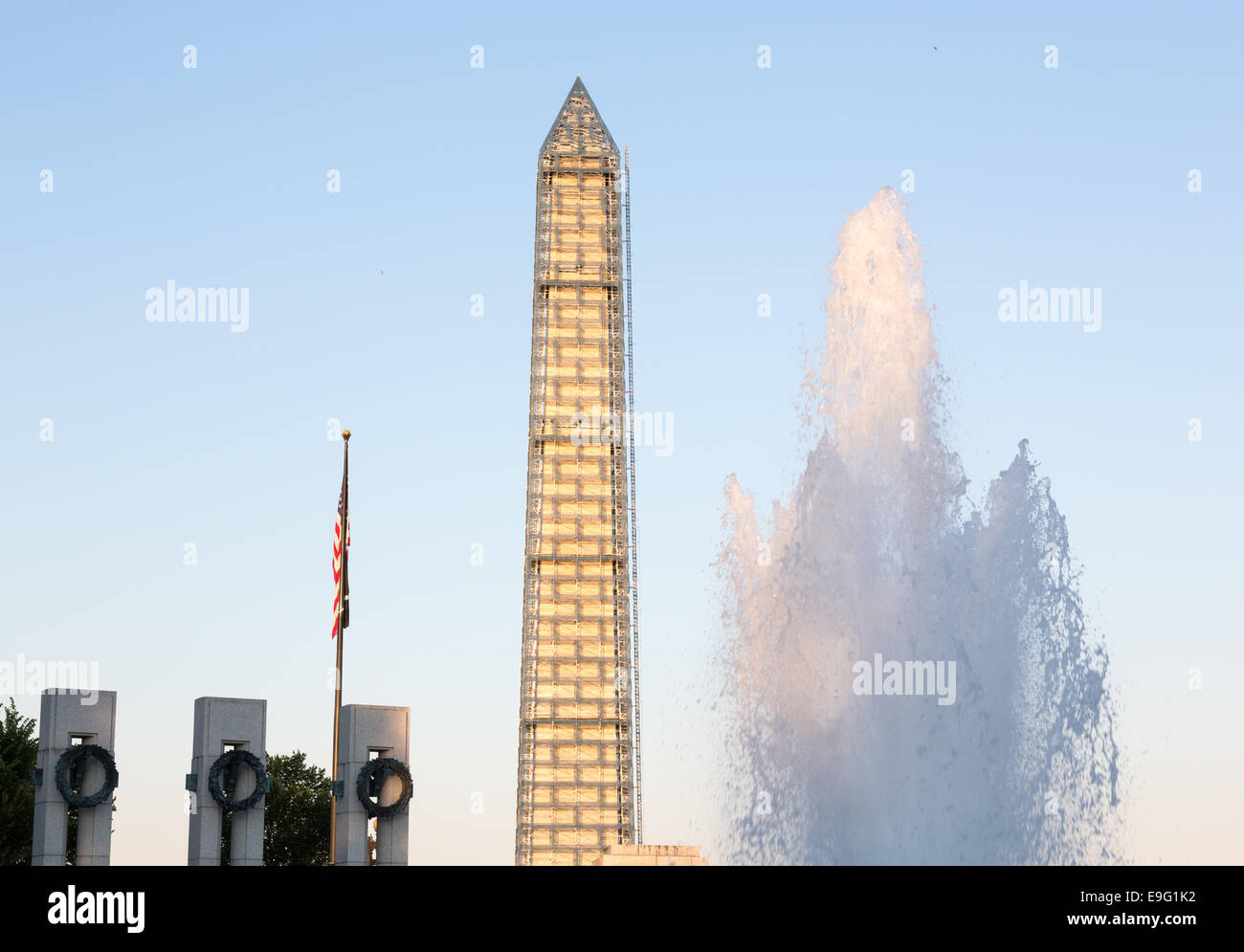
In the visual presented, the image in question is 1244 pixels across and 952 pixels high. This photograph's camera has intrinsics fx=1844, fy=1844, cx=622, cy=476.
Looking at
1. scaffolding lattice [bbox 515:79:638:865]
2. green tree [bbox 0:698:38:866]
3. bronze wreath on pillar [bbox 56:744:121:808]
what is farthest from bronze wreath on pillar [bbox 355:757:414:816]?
scaffolding lattice [bbox 515:79:638:865]

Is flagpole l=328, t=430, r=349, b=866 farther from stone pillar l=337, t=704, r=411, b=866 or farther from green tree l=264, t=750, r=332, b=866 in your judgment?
green tree l=264, t=750, r=332, b=866

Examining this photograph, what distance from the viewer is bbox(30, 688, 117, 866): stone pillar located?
43281 millimetres

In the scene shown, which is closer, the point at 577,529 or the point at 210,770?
the point at 210,770

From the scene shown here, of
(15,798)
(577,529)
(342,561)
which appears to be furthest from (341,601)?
(577,529)

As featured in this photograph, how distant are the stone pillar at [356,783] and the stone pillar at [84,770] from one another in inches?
220

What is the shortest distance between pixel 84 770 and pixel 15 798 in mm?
23874

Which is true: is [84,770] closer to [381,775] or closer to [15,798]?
[381,775]

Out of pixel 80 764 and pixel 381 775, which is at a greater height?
pixel 80 764

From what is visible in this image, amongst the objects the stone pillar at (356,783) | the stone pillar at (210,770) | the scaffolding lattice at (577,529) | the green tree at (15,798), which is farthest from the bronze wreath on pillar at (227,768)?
the scaffolding lattice at (577,529)

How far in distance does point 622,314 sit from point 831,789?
138 feet

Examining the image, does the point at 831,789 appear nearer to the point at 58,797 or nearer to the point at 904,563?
the point at 904,563

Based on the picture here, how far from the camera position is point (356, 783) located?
1796 inches

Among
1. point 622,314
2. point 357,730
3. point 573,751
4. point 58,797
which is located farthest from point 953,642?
point 622,314
